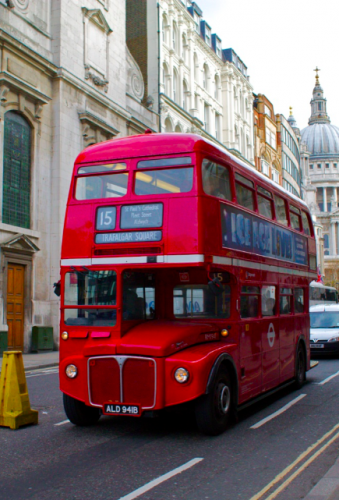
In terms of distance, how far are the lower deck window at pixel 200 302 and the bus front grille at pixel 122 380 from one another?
59.9 inches

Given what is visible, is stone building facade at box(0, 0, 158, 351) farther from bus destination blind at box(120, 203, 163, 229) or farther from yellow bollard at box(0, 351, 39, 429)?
bus destination blind at box(120, 203, 163, 229)

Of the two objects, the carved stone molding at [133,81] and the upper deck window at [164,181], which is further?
the carved stone molding at [133,81]

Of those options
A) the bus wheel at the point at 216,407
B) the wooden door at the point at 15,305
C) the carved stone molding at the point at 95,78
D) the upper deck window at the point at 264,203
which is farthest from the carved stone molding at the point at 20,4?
the bus wheel at the point at 216,407

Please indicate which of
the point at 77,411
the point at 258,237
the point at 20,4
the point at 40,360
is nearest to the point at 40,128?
the point at 20,4

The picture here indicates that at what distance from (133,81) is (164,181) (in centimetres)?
2598

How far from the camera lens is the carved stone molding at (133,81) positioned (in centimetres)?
3244

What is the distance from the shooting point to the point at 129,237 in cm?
818

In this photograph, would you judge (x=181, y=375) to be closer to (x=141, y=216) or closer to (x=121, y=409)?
(x=121, y=409)

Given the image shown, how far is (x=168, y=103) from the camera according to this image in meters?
37.8

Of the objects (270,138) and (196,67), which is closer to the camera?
(196,67)

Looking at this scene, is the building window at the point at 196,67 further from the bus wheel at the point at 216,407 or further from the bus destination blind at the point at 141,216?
the bus wheel at the point at 216,407

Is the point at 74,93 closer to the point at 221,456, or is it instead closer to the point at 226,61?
the point at 221,456

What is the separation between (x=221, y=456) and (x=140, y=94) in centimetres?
2876

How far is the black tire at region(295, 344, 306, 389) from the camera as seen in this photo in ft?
41.1
